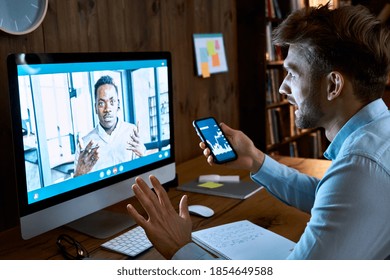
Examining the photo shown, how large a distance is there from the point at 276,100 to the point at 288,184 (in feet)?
5.95

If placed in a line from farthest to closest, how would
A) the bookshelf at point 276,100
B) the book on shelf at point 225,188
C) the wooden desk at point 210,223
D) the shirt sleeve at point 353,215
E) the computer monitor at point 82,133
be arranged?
the bookshelf at point 276,100
the book on shelf at point 225,188
the wooden desk at point 210,223
the computer monitor at point 82,133
the shirt sleeve at point 353,215

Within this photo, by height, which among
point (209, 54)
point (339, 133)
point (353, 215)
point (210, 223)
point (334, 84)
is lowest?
point (210, 223)

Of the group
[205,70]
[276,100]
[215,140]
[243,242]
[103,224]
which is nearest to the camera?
[243,242]

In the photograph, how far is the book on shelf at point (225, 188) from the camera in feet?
5.33

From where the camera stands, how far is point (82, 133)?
122 centimetres

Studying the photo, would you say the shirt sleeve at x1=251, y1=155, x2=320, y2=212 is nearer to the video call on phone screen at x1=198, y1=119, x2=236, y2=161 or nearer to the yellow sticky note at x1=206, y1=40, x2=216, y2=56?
the video call on phone screen at x1=198, y1=119, x2=236, y2=161

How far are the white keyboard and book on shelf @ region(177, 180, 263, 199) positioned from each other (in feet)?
1.42

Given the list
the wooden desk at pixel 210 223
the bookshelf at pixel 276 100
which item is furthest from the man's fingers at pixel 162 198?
the bookshelf at pixel 276 100

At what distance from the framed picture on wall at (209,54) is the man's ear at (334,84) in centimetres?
130

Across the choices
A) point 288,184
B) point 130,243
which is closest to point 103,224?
point 130,243

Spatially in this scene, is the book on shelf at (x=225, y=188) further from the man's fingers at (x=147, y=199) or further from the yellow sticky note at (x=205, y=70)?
the yellow sticky note at (x=205, y=70)

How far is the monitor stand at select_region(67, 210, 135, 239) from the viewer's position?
4.28 feet

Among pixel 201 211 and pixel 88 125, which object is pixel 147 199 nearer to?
pixel 88 125

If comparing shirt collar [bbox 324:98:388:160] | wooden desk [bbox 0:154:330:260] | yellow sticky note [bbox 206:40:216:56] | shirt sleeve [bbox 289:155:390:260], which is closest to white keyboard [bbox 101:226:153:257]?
wooden desk [bbox 0:154:330:260]
